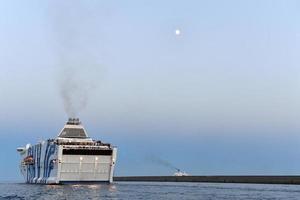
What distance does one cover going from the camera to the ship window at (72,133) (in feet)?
396

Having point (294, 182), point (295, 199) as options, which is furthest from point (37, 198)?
point (294, 182)

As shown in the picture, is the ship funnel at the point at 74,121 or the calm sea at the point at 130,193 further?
the ship funnel at the point at 74,121

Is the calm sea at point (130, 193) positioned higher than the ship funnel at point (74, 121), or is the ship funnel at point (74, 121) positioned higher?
the ship funnel at point (74, 121)

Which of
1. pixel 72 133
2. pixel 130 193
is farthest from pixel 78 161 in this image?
pixel 72 133

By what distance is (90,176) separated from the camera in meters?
102

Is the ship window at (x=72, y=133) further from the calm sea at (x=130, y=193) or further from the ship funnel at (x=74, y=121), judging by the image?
the calm sea at (x=130, y=193)

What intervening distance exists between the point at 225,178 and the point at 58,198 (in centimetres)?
12824

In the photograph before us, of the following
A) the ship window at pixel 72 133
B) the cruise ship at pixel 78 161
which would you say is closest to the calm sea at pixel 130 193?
the cruise ship at pixel 78 161

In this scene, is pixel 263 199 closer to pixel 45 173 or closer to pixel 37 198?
pixel 37 198

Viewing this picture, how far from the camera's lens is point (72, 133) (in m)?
121

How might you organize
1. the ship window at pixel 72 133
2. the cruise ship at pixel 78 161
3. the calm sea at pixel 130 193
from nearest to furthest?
the calm sea at pixel 130 193
the cruise ship at pixel 78 161
the ship window at pixel 72 133

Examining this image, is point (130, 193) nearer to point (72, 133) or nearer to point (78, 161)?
point (78, 161)

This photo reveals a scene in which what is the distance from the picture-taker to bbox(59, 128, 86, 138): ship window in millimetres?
120625

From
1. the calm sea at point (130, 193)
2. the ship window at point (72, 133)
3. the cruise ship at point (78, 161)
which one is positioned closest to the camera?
the calm sea at point (130, 193)
